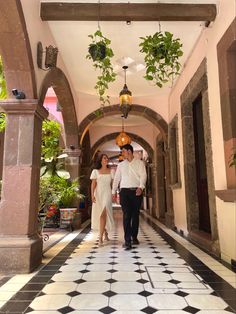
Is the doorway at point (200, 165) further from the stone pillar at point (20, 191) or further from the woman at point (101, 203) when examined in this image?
the stone pillar at point (20, 191)

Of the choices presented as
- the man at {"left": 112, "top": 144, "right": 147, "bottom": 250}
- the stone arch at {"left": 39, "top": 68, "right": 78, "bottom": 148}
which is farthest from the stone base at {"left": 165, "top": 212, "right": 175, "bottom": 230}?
the stone arch at {"left": 39, "top": 68, "right": 78, "bottom": 148}

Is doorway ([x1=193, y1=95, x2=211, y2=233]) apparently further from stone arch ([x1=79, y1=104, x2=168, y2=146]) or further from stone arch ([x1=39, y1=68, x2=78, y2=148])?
stone arch ([x1=39, y1=68, x2=78, y2=148])

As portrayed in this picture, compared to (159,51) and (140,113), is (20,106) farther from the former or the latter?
(140,113)

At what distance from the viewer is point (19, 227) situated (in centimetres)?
285

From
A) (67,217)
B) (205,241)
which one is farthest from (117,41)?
(67,217)

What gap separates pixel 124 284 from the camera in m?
2.36

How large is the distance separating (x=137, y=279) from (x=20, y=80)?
2320 mm

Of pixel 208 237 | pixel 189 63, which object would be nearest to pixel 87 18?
pixel 189 63

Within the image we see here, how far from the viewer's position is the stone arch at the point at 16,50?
2.58 meters

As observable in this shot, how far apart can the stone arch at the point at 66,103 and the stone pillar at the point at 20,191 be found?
1.35 metres

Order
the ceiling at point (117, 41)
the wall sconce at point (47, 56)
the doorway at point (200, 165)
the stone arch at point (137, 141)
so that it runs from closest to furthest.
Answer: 1. the wall sconce at point (47, 56)
2. the ceiling at point (117, 41)
3. the doorway at point (200, 165)
4. the stone arch at point (137, 141)

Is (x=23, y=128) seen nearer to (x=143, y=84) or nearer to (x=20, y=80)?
(x=20, y=80)

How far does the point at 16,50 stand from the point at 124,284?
2.46 metres

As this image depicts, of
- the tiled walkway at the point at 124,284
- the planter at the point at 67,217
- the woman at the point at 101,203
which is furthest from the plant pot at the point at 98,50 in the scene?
the planter at the point at 67,217
